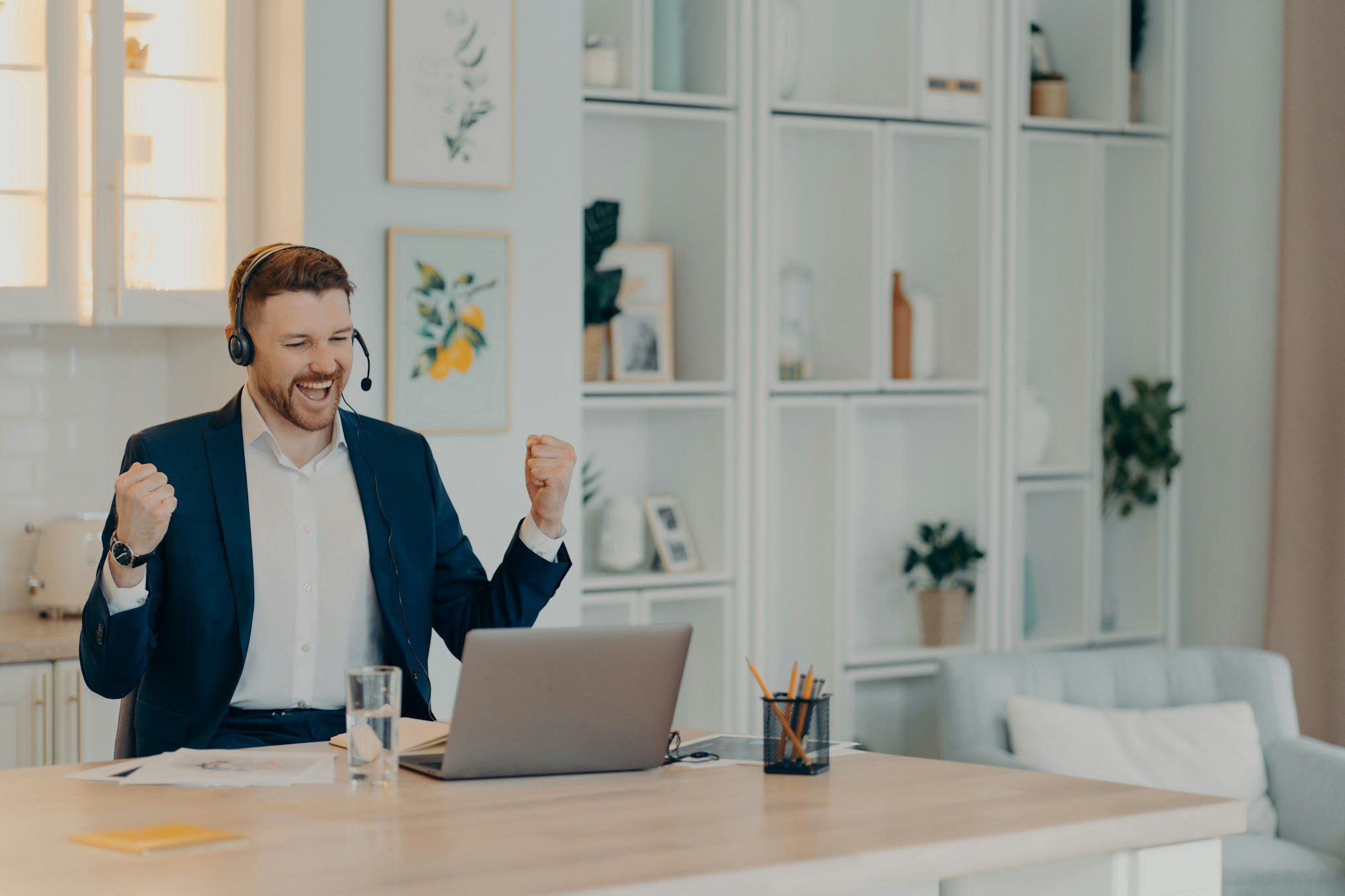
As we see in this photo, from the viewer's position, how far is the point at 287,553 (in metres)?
2.32

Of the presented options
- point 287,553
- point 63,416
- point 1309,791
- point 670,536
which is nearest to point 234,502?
point 287,553

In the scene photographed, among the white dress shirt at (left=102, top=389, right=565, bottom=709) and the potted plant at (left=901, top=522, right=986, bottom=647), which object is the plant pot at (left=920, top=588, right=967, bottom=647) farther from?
the white dress shirt at (left=102, top=389, right=565, bottom=709)

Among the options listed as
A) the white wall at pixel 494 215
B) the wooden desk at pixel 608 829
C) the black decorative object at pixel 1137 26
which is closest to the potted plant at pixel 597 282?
the white wall at pixel 494 215

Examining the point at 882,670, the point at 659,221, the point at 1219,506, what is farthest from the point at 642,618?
the point at 1219,506

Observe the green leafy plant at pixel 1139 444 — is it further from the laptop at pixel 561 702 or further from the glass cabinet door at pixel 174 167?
the laptop at pixel 561 702

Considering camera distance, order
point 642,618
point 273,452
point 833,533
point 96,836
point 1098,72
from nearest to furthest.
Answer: point 96,836, point 273,452, point 642,618, point 833,533, point 1098,72

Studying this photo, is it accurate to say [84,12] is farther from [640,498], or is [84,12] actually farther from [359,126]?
[640,498]

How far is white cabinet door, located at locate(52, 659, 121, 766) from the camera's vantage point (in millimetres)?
3082

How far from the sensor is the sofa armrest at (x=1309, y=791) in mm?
3266

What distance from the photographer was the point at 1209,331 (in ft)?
15.5

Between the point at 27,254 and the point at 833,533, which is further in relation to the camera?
the point at 833,533

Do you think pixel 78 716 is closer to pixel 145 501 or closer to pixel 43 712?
pixel 43 712

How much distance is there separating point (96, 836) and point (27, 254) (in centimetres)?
205

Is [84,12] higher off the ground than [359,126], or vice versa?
[84,12]
